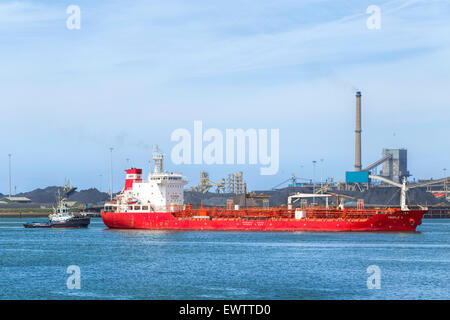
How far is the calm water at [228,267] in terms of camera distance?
1276 inches

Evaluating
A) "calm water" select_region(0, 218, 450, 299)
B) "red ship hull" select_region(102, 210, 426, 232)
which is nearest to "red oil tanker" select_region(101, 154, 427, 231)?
"red ship hull" select_region(102, 210, 426, 232)

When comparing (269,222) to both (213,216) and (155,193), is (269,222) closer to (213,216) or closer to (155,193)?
(213,216)

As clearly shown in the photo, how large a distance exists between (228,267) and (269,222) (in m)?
31.4

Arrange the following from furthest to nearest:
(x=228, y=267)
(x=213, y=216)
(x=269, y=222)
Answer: (x=213, y=216)
(x=269, y=222)
(x=228, y=267)

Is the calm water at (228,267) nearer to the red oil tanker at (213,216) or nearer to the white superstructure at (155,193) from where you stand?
the red oil tanker at (213,216)

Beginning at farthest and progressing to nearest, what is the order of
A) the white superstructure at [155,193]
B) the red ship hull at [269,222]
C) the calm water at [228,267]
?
the white superstructure at [155,193]
the red ship hull at [269,222]
the calm water at [228,267]

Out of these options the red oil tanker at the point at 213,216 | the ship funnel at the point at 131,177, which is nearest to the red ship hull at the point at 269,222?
the red oil tanker at the point at 213,216

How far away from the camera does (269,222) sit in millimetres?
71875

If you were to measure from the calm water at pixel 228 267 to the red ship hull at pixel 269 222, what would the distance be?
4.22m

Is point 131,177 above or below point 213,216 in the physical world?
above

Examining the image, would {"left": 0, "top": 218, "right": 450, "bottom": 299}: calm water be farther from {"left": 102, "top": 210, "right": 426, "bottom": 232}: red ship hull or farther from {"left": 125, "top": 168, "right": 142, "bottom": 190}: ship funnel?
{"left": 125, "top": 168, "right": 142, "bottom": 190}: ship funnel

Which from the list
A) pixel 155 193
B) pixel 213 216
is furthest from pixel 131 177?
pixel 213 216

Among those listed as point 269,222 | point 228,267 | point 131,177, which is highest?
point 131,177
